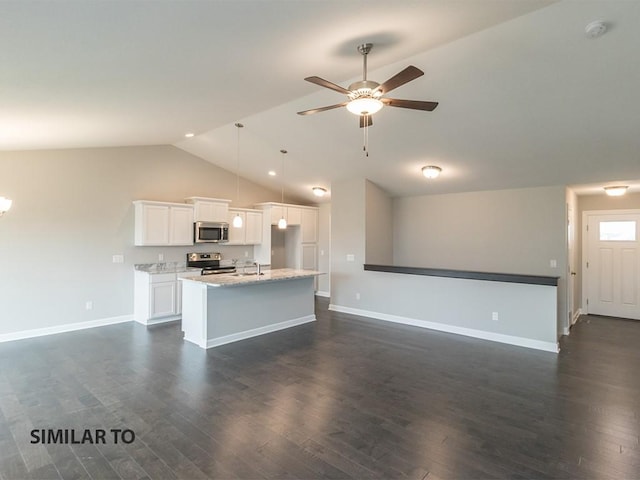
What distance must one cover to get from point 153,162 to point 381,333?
519cm

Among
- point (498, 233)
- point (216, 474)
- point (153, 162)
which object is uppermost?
point (153, 162)

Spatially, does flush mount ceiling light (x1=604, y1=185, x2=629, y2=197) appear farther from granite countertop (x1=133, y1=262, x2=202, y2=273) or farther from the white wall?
granite countertop (x1=133, y1=262, x2=202, y2=273)

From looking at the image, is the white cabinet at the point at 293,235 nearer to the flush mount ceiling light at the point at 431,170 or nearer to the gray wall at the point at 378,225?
the gray wall at the point at 378,225

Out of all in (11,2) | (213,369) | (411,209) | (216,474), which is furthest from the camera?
(411,209)

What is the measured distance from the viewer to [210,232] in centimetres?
690

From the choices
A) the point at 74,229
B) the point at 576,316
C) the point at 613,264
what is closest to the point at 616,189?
the point at 613,264

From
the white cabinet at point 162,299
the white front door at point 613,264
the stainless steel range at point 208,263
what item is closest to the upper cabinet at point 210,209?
the stainless steel range at point 208,263

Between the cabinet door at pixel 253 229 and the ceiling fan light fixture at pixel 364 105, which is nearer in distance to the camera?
A: the ceiling fan light fixture at pixel 364 105

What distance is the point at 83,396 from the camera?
324cm

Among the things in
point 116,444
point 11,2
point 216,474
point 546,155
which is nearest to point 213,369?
point 116,444

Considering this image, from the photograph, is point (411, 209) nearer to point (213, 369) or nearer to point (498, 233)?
point (498, 233)

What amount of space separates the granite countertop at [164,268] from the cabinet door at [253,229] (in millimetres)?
1432

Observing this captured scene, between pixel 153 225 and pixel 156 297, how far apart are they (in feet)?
4.19

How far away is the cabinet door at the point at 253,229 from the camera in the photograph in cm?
777
